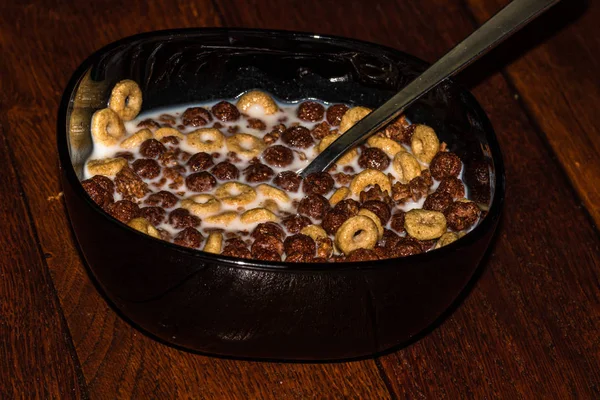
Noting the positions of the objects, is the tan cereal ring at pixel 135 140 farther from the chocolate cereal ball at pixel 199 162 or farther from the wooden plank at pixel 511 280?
the wooden plank at pixel 511 280

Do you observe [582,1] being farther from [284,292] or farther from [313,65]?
[284,292]

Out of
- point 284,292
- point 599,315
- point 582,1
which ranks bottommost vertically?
point 599,315

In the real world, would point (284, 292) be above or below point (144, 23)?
below

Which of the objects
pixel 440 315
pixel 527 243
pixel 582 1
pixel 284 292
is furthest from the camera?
pixel 582 1

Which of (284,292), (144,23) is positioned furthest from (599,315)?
(144,23)

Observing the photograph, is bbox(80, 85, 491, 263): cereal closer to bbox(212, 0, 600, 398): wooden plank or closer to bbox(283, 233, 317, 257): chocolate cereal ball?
bbox(283, 233, 317, 257): chocolate cereal ball

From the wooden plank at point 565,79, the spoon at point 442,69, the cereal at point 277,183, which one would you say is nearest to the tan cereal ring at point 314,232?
the cereal at point 277,183
